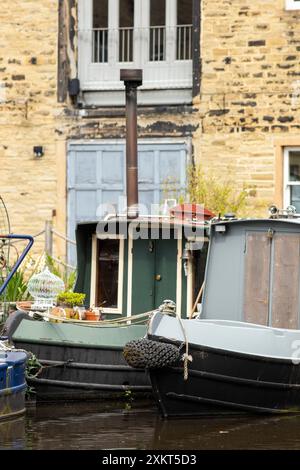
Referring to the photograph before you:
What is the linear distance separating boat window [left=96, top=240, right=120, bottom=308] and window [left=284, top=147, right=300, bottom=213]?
217 inches

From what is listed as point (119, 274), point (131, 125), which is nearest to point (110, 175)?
point (131, 125)

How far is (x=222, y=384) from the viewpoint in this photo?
14609mm

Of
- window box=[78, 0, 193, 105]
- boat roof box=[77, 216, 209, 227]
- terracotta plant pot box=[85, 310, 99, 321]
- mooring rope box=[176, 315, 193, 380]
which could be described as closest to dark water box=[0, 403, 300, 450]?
mooring rope box=[176, 315, 193, 380]

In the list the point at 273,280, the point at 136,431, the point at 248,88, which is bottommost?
the point at 136,431

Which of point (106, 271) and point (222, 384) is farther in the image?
point (106, 271)

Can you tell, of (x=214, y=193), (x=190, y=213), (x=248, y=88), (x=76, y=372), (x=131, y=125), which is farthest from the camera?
(x=248, y=88)

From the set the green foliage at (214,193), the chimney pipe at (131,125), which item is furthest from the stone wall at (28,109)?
the chimney pipe at (131,125)

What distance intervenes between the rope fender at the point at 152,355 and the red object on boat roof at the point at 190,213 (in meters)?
3.26

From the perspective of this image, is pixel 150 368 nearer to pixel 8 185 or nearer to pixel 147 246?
pixel 147 246

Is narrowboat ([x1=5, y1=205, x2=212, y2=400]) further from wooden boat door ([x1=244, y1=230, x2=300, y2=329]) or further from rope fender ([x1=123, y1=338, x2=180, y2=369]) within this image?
rope fender ([x1=123, y1=338, x2=180, y2=369])

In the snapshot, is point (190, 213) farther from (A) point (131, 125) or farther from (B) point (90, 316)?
(A) point (131, 125)

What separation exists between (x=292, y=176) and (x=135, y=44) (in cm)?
375

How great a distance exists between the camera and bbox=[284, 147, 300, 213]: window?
22281mm

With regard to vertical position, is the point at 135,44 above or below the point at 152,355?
above
